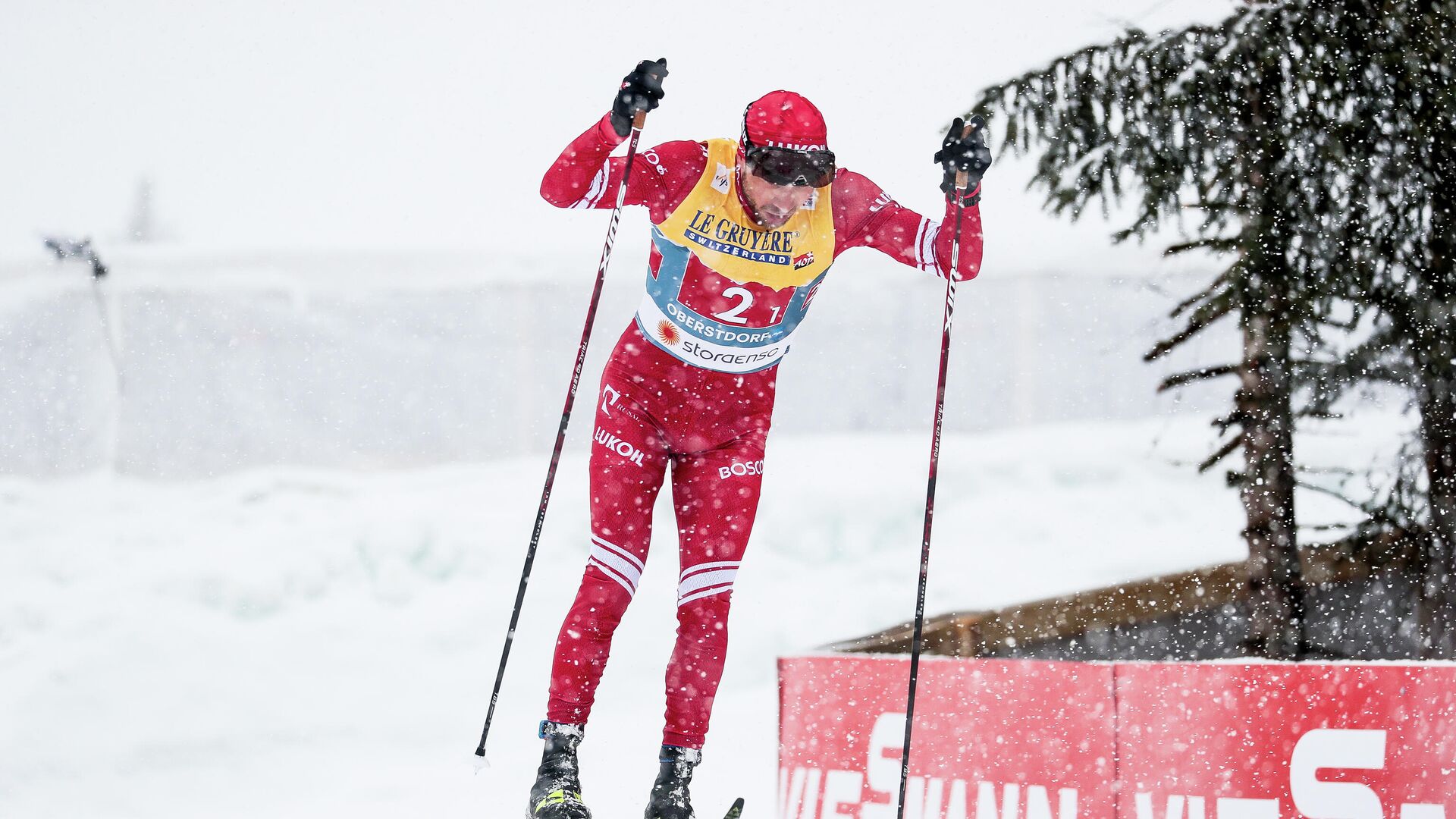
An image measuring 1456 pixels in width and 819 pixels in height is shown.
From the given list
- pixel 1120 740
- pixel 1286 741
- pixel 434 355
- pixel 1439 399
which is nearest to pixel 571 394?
pixel 1120 740

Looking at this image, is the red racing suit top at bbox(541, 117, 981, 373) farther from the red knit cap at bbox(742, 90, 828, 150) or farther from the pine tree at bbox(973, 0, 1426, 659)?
the pine tree at bbox(973, 0, 1426, 659)

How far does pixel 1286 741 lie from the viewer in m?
3.21

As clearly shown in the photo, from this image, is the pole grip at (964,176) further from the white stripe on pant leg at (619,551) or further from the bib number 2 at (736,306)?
the white stripe on pant leg at (619,551)

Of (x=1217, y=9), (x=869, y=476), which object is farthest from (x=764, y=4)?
(x=1217, y=9)

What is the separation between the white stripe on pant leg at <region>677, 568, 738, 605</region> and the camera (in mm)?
2963

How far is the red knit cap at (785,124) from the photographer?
2.80 metres

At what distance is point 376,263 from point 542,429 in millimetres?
3556

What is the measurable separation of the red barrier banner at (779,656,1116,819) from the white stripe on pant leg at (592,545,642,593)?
116cm

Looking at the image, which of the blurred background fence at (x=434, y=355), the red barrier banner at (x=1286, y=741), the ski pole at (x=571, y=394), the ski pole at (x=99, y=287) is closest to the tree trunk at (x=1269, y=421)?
the red barrier banner at (x=1286, y=741)

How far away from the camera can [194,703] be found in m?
7.43

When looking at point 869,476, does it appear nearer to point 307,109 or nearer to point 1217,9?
point 1217,9

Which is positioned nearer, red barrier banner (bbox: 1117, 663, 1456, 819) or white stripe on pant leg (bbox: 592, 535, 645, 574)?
white stripe on pant leg (bbox: 592, 535, 645, 574)

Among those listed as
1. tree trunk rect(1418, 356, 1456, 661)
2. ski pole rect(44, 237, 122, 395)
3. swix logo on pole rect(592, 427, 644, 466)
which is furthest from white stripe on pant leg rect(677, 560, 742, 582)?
ski pole rect(44, 237, 122, 395)

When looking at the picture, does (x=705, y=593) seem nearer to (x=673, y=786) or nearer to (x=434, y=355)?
(x=673, y=786)
